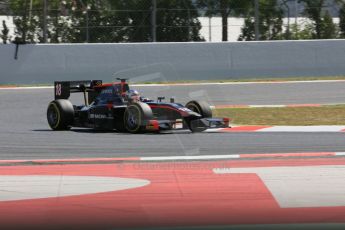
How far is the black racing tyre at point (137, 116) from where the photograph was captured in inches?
469

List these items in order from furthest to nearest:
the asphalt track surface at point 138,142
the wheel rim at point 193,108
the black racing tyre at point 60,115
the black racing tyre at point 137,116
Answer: the black racing tyre at point 60,115, the wheel rim at point 193,108, the black racing tyre at point 137,116, the asphalt track surface at point 138,142

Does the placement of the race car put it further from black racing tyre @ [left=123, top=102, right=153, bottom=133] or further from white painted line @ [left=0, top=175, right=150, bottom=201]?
white painted line @ [left=0, top=175, right=150, bottom=201]

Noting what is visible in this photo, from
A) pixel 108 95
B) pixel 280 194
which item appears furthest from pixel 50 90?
pixel 280 194

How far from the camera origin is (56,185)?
25.4 ft

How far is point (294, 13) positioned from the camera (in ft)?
71.6

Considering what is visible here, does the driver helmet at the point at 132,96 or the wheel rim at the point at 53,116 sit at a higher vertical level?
the driver helmet at the point at 132,96

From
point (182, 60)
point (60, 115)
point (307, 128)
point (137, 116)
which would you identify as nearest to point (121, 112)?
point (137, 116)

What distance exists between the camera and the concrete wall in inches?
840

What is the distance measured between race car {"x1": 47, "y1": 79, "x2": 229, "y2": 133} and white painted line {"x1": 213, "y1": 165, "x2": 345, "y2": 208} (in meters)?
3.34

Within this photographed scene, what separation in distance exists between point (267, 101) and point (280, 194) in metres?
11.0

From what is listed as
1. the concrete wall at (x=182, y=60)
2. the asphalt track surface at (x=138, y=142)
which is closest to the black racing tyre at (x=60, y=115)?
the asphalt track surface at (x=138, y=142)

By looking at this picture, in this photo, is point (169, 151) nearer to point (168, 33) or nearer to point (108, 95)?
point (108, 95)

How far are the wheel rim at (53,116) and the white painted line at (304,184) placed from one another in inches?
205

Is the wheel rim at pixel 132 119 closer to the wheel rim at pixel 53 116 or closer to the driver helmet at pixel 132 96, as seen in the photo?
the driver helmet at pixel 132 96
